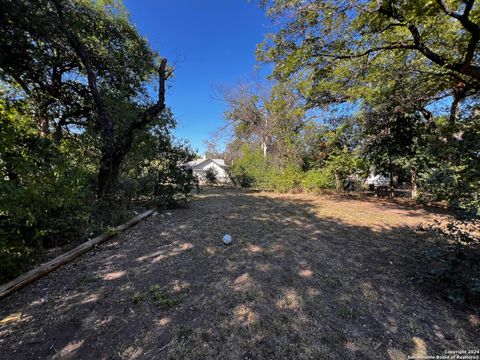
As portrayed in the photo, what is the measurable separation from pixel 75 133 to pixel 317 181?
10230 millimetres

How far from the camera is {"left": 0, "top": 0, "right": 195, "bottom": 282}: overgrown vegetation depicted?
2615 millimetres

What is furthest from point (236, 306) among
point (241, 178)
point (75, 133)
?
point (241, 178)

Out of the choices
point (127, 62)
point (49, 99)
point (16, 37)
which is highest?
point (127, 62)

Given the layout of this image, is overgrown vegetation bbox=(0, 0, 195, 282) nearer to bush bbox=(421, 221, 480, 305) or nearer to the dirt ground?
the dirt ground

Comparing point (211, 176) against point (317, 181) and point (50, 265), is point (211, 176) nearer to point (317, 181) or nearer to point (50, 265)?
point (317, 181)

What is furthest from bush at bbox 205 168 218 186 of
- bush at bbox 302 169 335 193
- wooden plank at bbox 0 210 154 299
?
wooden plank at bbox 0 210 154 299

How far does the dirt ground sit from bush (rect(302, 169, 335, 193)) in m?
7.46

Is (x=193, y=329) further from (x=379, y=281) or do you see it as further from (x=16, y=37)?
(x=16, y=37)

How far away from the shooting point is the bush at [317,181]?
10898mm

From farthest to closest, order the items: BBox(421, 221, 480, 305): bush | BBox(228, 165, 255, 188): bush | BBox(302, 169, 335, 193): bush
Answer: BBox(228, 165, 255, 188): bush
BBox(302, 169, 335, 193): bush
BBox(421, 221, 480, 305): bush

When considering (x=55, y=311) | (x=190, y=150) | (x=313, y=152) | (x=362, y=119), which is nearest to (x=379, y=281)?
(x=55, y=311)

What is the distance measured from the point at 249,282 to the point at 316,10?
4.72 m

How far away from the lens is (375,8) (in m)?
3.62

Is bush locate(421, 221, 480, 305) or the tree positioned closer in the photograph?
bush locate(421, 221, 480, 305)
